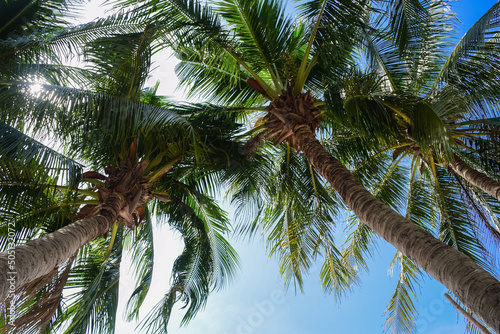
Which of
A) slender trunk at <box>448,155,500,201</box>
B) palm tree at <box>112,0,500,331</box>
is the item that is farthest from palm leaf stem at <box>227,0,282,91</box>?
slender trunk at <box>448,155,500,201</box>

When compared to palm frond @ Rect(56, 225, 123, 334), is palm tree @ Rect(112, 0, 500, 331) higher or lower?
higher

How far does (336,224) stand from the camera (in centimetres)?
675

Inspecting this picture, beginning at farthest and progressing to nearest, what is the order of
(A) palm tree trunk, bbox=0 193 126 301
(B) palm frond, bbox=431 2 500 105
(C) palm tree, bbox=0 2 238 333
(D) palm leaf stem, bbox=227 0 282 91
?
(D) palm leaf stem, bbox=227 0 282 91 → (B) palm frond, bbox=431 2 500 105 → (C) palm tree, bbox=0 2 238 333 → (A) palm tree trunk, bbox=0 193 126 301

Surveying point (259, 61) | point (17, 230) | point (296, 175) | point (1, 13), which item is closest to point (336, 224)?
point (296, 175)

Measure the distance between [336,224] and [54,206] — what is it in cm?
470

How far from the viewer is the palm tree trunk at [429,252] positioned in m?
2.26

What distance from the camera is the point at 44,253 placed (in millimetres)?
3389

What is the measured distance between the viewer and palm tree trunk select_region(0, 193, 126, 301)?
2.93 m

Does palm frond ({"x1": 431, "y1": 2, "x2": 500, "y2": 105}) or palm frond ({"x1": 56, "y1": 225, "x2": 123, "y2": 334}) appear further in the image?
palm frond ({"x1": 431, "y1": 2, "x2": 500, "y2": 105})

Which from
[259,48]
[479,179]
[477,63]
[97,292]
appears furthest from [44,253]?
[477,63]

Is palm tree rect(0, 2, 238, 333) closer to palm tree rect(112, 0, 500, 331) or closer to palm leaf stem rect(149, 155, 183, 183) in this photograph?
palm leaf stem rect(149, 155, 183, 183)

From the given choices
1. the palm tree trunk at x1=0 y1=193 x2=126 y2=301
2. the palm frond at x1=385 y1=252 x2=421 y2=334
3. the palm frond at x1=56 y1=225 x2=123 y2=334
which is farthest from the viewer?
the palm frond at x1=385 y1=252 x2=421 y2=334

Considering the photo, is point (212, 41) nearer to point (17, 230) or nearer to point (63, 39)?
point (63, 39)

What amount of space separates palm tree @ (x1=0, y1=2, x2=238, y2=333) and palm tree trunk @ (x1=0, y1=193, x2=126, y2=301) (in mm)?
13
